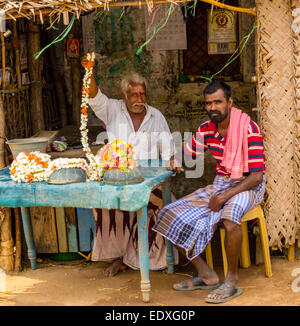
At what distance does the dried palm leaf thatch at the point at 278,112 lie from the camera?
180 inches

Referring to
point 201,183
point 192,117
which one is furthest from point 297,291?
point 192,117

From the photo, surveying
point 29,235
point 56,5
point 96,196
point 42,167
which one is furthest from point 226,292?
point 56,5

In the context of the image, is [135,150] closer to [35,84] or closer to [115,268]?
[115,268]

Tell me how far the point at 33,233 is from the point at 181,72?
11.1 feet

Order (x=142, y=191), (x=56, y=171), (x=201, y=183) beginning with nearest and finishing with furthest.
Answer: (x=142, y=191)
(x=56, y=171)
(x=201, y=183)

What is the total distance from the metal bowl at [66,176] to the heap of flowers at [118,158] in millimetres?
202

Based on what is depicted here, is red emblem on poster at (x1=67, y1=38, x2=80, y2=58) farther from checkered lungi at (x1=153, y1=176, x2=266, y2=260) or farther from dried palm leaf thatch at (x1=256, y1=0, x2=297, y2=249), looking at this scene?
checkered lungi at (x1=153, y1=176, x2=266, y2=260)

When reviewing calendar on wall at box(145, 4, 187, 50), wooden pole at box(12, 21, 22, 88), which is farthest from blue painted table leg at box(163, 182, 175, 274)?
calendar on wall at box(145, 4, 187, 50)

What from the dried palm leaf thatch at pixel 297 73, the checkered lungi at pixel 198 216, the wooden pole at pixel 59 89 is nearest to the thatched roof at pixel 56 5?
the dried palm leaf thatch at pixel 297 73

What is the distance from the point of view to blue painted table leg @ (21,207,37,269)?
5191mm

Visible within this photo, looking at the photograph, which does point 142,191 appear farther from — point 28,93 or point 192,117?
point 192,117

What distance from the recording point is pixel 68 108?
7641 mm

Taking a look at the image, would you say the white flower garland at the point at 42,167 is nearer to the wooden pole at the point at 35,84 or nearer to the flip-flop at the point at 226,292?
the flip-flop at the point at 226,292

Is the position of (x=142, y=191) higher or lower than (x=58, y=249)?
higher
